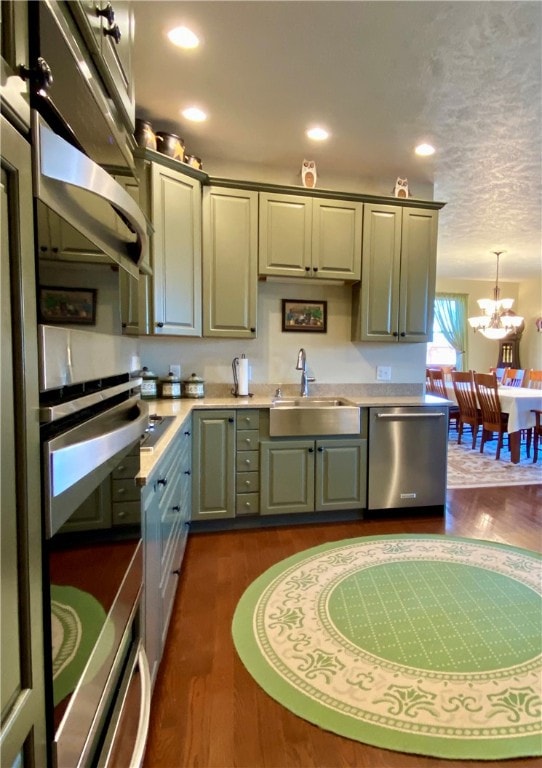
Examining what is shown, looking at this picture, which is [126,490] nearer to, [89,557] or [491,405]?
[89,557]

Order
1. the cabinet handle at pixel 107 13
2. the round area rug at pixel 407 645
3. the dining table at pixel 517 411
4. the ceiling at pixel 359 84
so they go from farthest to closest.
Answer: the dining table at pixel 517 411, the ceiling at pixel 359 84, the round area rug at pixel 407 645, the cabinet handle at pixel 107 13

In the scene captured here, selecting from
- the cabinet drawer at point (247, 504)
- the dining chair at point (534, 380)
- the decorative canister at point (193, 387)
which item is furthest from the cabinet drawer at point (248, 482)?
the dining chair at point (534, 380)

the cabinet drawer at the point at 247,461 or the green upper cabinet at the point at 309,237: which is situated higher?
the green upper cabinet at the point at 309,237

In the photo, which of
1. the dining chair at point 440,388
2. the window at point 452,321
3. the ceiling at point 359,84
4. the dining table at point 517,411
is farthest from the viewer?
the window at point 452,321

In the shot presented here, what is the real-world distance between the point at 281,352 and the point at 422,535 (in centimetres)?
179

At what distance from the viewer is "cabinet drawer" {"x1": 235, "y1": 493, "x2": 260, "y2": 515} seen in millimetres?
2879

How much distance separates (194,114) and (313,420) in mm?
2231

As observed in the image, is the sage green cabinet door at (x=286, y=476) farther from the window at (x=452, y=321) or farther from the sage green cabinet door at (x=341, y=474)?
the window at (x=452, y=321)

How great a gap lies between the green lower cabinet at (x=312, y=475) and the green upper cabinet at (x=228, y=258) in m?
0.98

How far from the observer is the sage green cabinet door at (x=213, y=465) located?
2.76 m

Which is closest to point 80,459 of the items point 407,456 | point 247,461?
point 247,461

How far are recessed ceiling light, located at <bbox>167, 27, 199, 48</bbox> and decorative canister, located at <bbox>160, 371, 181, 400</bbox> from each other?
2019 mm

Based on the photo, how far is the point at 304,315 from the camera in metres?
3.44

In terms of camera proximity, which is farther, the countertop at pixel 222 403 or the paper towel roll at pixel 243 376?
the paper towel roll at pixel 243 376
